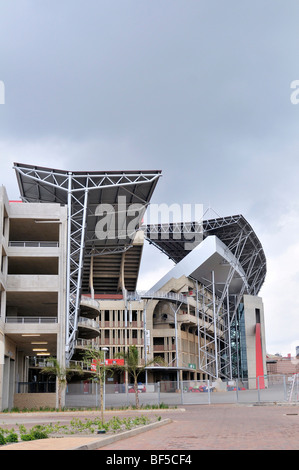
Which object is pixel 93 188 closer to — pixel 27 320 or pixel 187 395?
pixel 27 320

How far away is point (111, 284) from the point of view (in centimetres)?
10062

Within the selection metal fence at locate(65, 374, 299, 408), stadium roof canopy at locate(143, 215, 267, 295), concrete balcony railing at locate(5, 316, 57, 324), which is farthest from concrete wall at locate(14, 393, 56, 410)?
stadium roof canopy at locate(143, 215, 267, 295)

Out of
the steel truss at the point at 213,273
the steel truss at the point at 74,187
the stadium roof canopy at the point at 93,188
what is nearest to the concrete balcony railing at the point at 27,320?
the steel truss at the point at 74,187

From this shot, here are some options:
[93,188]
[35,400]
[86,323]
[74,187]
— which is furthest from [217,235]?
[35,400]

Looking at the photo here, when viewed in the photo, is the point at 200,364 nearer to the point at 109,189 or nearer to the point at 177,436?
the point at 109,189

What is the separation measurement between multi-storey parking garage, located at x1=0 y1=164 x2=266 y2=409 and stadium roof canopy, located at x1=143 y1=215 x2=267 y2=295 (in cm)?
21

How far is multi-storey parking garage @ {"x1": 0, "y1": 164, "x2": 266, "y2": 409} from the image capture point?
4750 cm

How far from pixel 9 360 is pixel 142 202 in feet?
82.6

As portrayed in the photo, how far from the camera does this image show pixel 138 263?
95625mm

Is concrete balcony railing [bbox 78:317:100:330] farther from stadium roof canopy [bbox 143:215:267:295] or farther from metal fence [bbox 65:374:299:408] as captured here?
stadium roof canopy [bbox 143:215:267:295]

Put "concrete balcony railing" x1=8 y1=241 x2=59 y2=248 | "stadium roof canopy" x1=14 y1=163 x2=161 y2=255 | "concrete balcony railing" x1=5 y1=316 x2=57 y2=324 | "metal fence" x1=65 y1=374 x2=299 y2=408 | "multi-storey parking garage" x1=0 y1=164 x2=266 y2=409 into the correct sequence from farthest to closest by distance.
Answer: "stadium roof canopy" x1=14 y1=163 x2=161 y2=255 < "concrete balcony railing" x1=8 y1=241 x2=59 y2=248 < "multi-storey parking garage" x1=0 y1=164 x2=266 y2=409 < "concrete balcony railing" x1=5 y1=316 x2=57 y2=324 < "metal fence" x1=65 y1=374 x2=299 y2=408

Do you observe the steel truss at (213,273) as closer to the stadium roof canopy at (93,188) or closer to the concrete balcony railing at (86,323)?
the stadium roof canopy at (93,188)

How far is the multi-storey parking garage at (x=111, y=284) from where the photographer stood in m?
47.5
